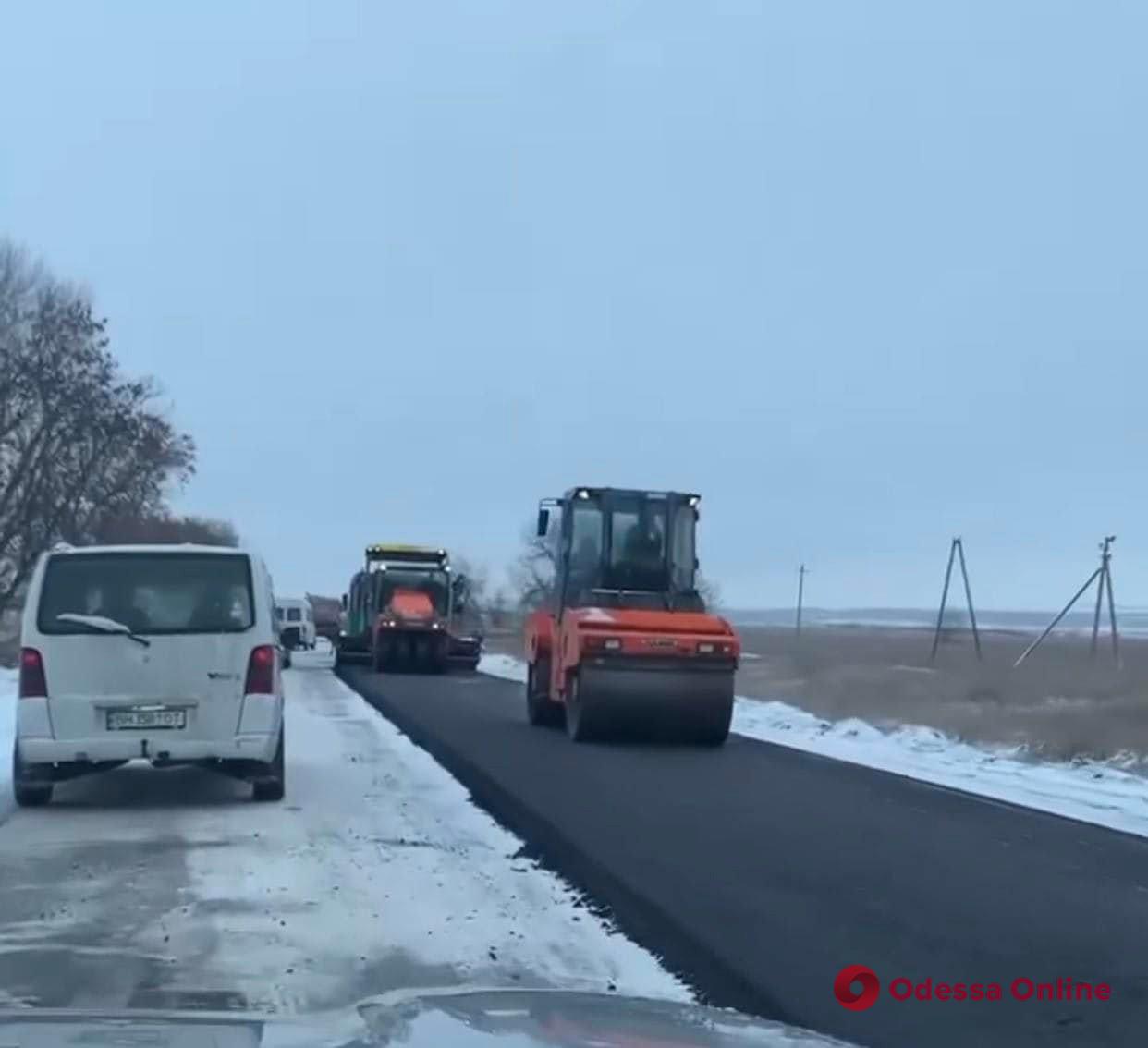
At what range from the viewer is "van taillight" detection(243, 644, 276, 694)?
15.1 m

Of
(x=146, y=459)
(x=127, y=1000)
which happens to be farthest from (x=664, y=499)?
(x=146, y=459)

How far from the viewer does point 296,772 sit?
61.4 feet

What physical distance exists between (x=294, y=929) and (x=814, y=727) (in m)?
19.9

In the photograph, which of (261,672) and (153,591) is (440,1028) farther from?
(153,591)

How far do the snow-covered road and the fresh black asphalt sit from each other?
426 millimetres

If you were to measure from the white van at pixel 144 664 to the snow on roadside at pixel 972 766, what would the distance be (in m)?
6.67

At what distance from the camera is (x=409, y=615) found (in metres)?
47.2

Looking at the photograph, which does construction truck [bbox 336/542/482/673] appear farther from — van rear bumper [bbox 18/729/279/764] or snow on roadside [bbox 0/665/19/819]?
van rear bumper [bbox 18/729/279/764]

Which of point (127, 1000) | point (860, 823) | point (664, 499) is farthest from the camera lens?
point (664, 499)

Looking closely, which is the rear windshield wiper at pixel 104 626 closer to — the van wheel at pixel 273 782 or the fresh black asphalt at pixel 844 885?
the van wheel at pixel 273 782

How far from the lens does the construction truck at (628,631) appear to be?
22969 mm

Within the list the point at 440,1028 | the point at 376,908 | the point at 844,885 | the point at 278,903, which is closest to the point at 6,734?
the point at 278,903

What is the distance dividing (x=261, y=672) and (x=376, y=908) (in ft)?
15.4

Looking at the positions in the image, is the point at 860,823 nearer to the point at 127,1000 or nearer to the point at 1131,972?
the point at 1131,972
